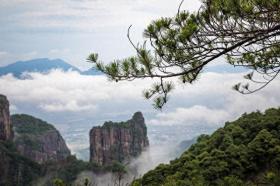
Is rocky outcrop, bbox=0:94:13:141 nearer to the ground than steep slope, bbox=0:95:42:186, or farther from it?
farther from it

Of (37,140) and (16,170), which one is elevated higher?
(37,140)

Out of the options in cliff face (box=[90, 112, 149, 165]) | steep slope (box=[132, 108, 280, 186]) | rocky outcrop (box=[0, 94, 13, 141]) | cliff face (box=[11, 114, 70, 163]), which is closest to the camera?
steep slope (box=[132, 108, 280, 186])

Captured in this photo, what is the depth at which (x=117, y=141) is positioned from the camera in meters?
94.8

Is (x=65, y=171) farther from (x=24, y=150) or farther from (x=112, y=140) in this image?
(x=24, y=150)

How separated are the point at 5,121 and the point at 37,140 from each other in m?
20.8

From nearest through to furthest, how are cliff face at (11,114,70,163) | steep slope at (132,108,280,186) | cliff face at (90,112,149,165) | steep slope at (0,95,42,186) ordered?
steep slope at (132,108,280,186) < steep slope at (0,95,42,186) < cliff face at (90,112,149,165) < cliff face at (11,114,70,163)

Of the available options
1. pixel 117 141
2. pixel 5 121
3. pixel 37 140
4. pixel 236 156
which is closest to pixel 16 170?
pixel 5 121

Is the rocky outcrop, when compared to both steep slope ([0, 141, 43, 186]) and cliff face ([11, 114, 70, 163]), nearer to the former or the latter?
cliff face ([11, 114, 70, 163])

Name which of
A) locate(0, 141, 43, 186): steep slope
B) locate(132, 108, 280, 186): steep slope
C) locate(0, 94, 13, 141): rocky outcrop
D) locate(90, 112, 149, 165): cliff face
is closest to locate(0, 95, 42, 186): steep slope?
locate(0, 141, 43, 186): steep slope

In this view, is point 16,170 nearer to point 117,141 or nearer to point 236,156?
point 117,141

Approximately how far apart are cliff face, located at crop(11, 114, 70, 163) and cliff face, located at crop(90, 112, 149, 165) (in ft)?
45.6

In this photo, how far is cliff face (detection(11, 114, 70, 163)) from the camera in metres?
103

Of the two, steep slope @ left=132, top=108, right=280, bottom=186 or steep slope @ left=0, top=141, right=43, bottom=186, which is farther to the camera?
steep slope @ left=0, top=141, right=43, bottom=186

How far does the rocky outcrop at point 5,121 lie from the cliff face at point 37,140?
8031 millimetres
